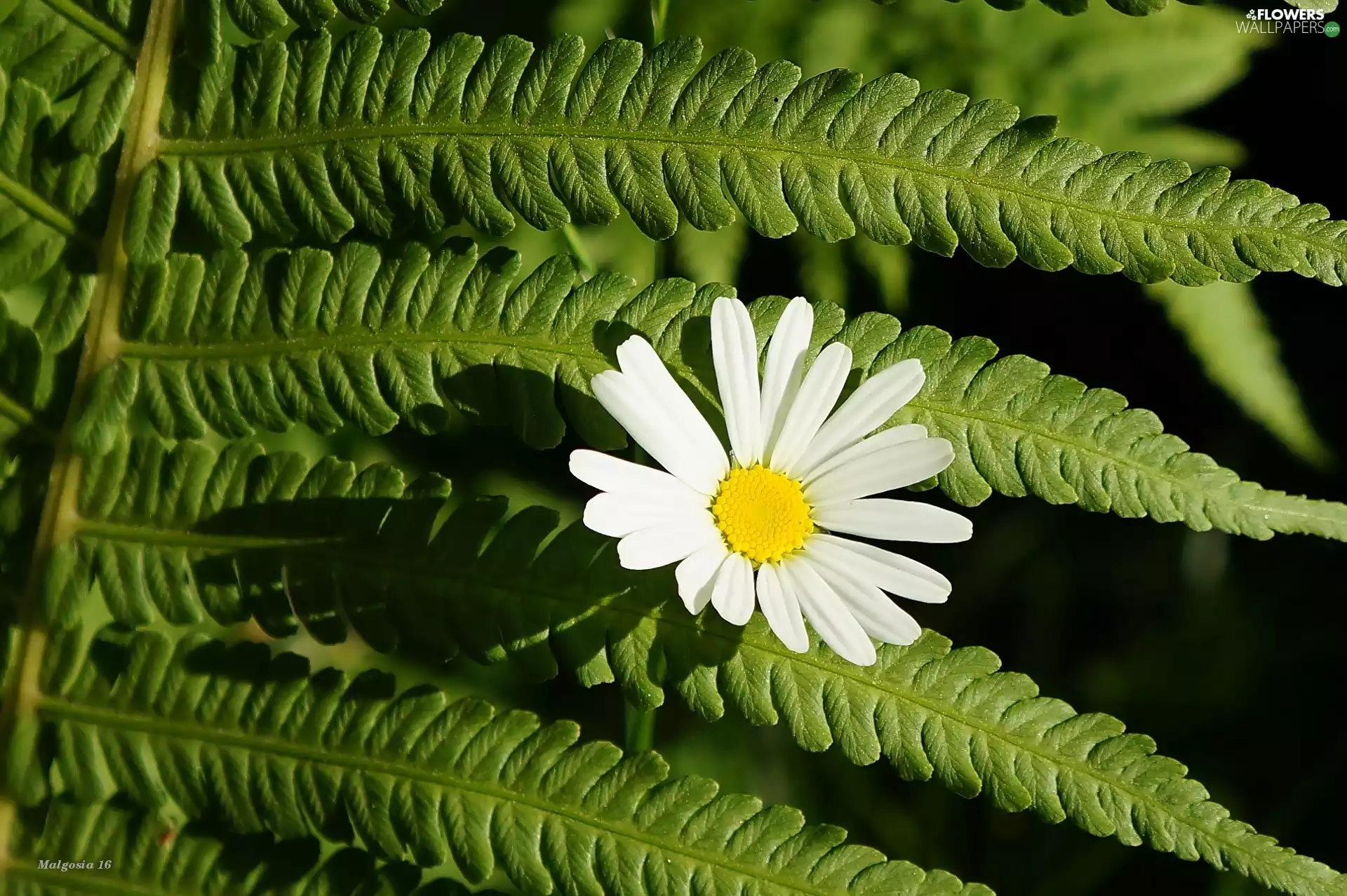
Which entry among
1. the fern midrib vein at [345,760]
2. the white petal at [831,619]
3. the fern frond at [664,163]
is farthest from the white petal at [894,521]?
the fern midrib vein at [345,760]

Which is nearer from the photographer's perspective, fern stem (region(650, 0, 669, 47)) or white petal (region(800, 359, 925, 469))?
white petal (region(800, 359, 925, 469))

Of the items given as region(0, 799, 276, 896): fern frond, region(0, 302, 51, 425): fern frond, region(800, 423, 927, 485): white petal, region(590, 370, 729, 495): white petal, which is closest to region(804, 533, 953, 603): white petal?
region(800, 423, 927, 485): white petal

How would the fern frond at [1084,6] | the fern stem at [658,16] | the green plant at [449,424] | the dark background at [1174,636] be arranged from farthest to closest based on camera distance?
the dark background at [1174,636] → the fern stem at [658,16] → the green plant at [449,424] → the fern frond at [1084,6]

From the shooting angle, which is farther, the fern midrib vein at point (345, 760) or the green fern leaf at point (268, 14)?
the green fern leaf at point (268, 14)

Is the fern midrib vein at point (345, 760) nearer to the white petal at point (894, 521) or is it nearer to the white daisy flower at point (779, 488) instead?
the white daisy flower at point (779, 488)

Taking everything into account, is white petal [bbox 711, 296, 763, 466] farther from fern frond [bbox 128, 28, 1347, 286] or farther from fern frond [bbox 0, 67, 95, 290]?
fern frond [bbox 0, 67, 95, 290]

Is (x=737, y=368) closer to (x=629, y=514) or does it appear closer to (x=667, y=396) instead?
(x=667, y=396)

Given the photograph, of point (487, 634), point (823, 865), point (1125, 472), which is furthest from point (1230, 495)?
point (487, 634)

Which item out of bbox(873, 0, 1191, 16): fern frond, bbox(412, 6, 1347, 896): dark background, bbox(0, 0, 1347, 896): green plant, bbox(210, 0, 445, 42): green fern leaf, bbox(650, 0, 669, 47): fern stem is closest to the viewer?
bbox(873, 0, 1191, 16): fern frond
